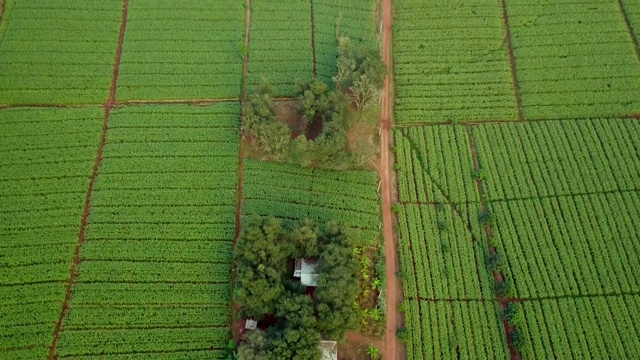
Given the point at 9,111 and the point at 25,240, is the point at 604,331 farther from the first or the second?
the point at 9,111

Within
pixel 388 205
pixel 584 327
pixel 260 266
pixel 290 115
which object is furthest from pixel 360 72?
pixel 584 327

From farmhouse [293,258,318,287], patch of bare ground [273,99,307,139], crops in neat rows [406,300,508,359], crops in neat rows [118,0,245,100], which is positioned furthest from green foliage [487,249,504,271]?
crops in neat rows [118,0,245,100]

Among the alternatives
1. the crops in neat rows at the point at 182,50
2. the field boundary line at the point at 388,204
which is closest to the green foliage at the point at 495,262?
the field boundary line at the point at 388,204

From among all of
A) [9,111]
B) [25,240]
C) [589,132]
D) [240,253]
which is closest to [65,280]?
[25,240]

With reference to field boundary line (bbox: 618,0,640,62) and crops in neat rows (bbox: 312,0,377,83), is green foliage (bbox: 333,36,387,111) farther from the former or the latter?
field boundary line (bbox: 618,0,640,62)

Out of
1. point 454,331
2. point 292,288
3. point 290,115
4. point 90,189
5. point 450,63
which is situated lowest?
point 454,331

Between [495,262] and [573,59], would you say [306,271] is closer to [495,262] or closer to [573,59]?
[495,262]

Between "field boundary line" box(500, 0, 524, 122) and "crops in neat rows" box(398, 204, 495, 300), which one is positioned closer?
"crops in neat rows" box(398, 204, 495, 300)
